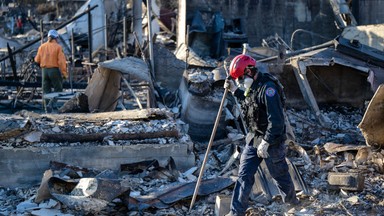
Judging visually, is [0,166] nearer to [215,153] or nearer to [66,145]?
[66,145]

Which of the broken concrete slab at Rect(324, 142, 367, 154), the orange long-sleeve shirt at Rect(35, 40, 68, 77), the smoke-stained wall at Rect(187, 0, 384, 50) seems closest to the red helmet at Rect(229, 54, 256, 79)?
the broken concrete slab at Rect(324, 142, 367, 154)

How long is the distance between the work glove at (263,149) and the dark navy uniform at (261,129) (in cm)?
4

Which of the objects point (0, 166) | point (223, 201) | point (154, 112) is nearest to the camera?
point (223, 201)

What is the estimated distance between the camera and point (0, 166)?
7641 mm

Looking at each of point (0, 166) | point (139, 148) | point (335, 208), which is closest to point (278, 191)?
point (335, 208)

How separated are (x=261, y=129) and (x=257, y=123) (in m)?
0.07

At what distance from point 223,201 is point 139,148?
177 cm

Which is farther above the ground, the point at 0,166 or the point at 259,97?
the point at 259,97

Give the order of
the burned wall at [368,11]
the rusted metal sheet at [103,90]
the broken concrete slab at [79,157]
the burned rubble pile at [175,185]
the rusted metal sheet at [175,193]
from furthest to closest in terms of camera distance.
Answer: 1. the burned wall at [368,11]
2. the rusted metal sheet at [103,90]
3. the broken concrete slab at [79,157]
4. the rusted metal sheet at [175,193]
5. the burned rubble pile at [175,185]

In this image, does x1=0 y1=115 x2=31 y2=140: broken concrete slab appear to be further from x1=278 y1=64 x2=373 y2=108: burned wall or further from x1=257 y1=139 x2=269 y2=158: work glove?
x1=278 y1=64 x2=373 y2=108: burned wall

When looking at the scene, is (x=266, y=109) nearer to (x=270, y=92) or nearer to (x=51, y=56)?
(x=270, y=92)

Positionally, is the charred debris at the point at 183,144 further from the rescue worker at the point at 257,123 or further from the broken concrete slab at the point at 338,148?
the rescue worker at the point at 257,123

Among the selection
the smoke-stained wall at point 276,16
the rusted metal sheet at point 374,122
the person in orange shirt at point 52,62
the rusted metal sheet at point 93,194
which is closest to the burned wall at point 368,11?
the smoke-stained wall at point 276,16

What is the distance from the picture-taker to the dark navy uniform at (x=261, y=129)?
5.91 m
